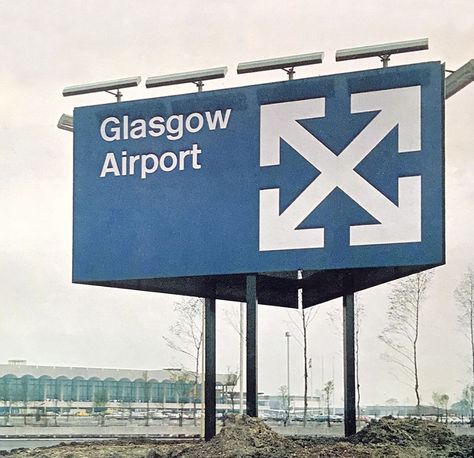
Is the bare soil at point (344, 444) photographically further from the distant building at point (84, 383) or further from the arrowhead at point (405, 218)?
the distant building at point (84, 383)

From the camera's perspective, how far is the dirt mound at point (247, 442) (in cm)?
1744

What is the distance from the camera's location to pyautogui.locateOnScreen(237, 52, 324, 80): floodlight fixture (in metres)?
17.7

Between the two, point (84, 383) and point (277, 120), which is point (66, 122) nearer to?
point (277, 120)

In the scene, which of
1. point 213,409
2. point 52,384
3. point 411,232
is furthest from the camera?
point 52,384

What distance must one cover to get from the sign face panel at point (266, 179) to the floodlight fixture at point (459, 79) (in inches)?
31.7

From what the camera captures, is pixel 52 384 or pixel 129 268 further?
pixel 52 384

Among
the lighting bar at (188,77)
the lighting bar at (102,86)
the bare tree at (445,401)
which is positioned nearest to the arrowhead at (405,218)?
the lighting bar at (188,77)

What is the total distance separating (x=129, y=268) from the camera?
18.9 metres

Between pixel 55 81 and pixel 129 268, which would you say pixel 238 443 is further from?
pixel 55 81

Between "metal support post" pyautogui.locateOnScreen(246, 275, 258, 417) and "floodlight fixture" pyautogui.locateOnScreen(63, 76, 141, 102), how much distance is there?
3964 mm

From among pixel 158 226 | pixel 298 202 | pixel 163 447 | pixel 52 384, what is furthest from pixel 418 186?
pixel 52 384

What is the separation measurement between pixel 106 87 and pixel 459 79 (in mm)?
5974

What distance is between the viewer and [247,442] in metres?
17.5

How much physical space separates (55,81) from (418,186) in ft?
27.6
